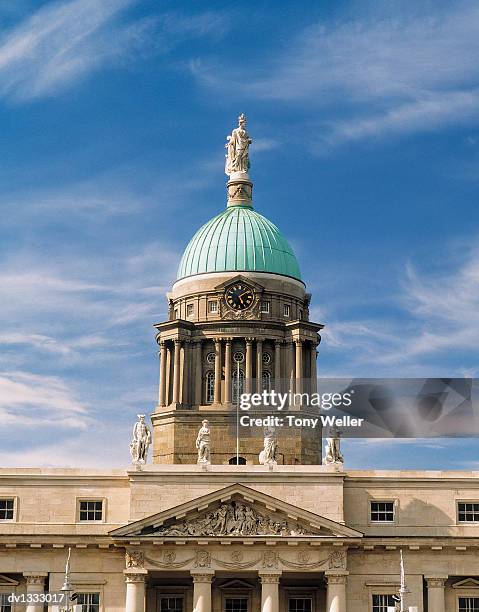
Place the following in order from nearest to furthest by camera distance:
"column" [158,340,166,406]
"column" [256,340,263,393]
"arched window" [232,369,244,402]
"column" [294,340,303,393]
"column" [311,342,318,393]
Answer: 1. "arched window" [232,369,244,402]
2. "column" [256,340,263,393]
3. "column" [294,340,303,393]
4. "column" [158,340,166,406]
5. "column" [311,342,318,393]

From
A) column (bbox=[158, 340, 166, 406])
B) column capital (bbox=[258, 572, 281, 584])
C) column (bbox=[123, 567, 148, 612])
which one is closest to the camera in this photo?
column (bbox=[123, 567, 148, 612])

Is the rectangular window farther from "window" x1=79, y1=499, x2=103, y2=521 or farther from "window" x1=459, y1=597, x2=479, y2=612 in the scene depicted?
"window" x1=459, y1=597, x2=479, y2=612

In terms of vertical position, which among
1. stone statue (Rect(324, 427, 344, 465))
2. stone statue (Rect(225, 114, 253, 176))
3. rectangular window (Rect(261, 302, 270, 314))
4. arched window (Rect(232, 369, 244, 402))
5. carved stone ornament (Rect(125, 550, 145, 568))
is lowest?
carved stone ornament (Rect(125, 550, 145, 568))

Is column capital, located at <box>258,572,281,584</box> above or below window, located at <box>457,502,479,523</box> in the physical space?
below

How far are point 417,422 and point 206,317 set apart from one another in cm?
2133

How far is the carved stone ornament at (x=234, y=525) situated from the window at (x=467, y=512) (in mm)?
9854

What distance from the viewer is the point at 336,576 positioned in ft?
279

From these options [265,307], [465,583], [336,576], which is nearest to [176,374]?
[265,307]

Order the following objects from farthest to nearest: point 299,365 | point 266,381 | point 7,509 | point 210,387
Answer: point 210,387
point 266,381
point 299,365
point 7,509

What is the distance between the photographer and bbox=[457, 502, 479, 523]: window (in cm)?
8919

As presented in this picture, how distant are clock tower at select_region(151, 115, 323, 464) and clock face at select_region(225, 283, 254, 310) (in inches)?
2.8

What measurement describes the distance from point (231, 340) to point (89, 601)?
25077 mm

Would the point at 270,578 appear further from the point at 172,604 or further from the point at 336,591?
the point at 172,604

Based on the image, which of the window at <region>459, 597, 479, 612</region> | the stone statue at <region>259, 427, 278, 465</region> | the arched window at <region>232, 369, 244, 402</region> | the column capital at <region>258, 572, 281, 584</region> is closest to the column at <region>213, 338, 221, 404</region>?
the arched window at <region>232, 369, 244, 402</region>
